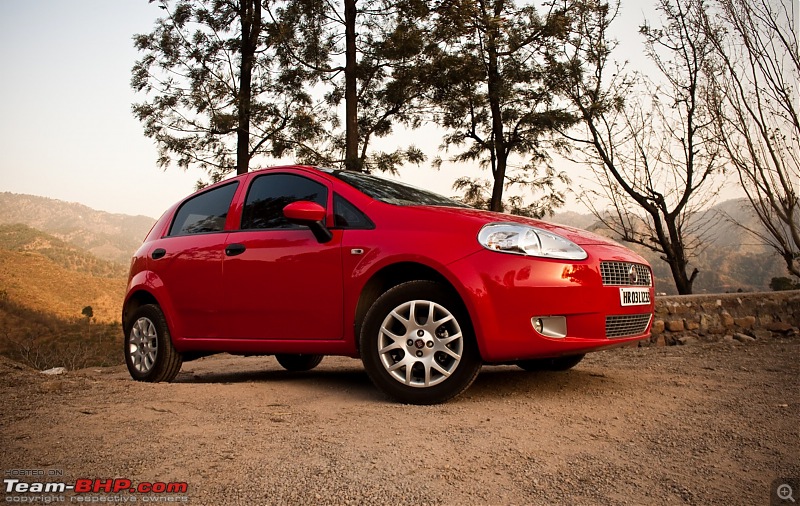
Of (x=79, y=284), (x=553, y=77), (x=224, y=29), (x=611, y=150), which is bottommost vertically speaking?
(x=79, y=284)

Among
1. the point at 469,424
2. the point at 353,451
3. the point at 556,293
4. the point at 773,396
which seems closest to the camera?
the point at 353,451

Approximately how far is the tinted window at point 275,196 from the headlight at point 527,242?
1305 mm

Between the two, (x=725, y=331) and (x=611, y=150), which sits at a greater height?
(x=611, y=150)

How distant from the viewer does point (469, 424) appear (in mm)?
3141

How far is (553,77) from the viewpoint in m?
13.8

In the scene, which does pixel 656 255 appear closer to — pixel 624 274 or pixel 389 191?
pixel 624 274

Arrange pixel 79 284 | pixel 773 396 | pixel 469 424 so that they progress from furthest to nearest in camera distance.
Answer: pixel 79 284 → pixel 773 396 → pixel 469 424

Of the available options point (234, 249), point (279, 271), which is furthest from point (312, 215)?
point (234, 249)

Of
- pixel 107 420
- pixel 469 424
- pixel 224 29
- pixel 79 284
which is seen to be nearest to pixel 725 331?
pixel 469 424

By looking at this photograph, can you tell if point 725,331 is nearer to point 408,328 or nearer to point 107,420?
point 408,328

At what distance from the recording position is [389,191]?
4.50m

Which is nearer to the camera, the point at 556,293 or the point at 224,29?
the point at 556,293

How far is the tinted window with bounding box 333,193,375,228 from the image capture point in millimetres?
4051

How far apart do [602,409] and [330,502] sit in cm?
194
